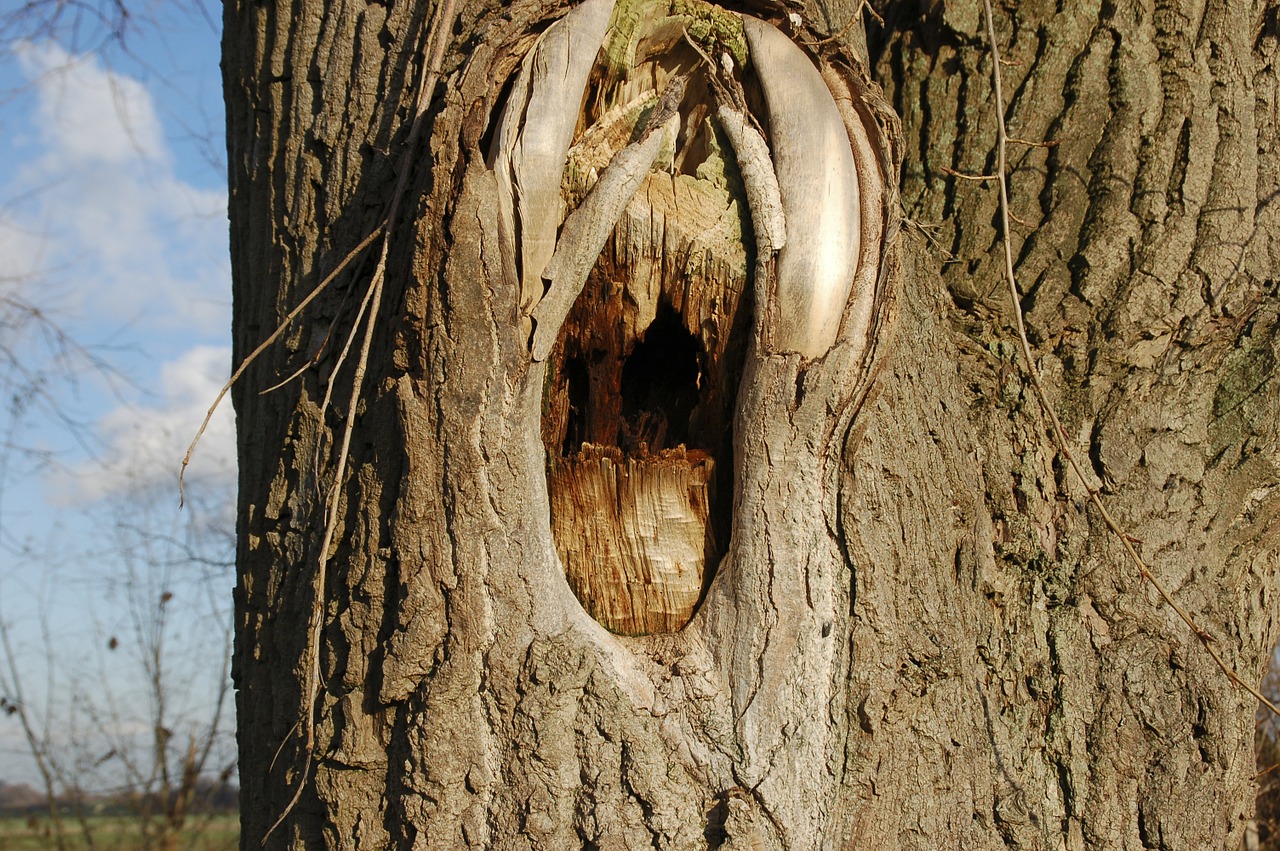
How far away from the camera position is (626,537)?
1.76m

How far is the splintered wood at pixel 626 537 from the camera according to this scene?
1.75 m

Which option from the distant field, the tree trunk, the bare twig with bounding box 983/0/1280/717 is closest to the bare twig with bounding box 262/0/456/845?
the tree trunk

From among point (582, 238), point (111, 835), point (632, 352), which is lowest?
point (111, 835)

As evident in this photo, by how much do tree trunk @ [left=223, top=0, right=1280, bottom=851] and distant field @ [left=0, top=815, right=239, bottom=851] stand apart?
245 inches

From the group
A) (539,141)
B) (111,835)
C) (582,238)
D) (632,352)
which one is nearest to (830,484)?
(632,352)

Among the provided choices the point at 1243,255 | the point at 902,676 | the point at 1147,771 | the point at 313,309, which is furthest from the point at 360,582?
the point at 1243,255

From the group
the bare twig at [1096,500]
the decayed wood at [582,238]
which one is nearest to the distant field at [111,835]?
the decayed wood at [582,238]

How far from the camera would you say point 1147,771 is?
5.96ft

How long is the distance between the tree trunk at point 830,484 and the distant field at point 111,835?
6233 mm

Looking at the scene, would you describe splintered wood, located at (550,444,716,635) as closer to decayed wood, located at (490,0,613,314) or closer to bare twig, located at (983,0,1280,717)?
decayed wood, located at (490,0,613,314)

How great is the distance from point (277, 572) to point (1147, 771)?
174cm

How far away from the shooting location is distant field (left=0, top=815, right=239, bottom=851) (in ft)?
22.5

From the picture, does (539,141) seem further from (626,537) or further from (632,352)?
(626,537)

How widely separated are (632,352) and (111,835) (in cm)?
729
